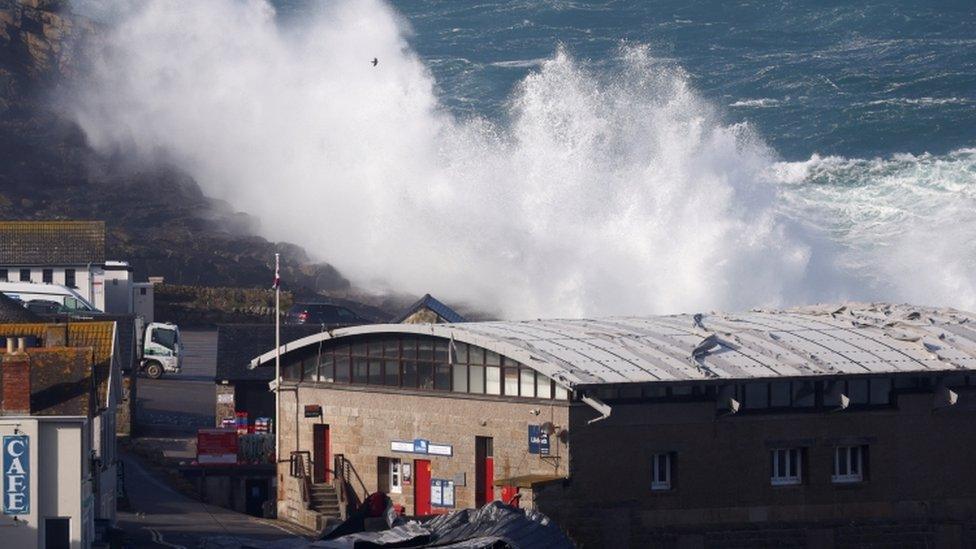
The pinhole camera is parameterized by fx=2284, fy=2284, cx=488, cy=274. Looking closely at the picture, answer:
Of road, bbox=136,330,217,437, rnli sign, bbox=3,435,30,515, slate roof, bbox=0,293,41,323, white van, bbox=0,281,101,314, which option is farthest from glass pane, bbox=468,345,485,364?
white van, bbox=0,281,101,314

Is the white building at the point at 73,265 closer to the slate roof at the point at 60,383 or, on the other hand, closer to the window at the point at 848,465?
the slate roof at the point at 60,383

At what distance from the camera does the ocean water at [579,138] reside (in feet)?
244

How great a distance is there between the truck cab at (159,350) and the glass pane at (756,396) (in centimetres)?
2169

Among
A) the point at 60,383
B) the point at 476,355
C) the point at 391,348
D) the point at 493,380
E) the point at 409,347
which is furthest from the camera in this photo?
the point at 391,348

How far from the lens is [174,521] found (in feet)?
124

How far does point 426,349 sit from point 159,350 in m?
18.3

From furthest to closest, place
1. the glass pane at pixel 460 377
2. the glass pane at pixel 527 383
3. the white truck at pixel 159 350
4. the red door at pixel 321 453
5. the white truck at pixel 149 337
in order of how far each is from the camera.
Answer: the white truck at pixel 159 350 < the white truck at pixel 149 337 < the red door at pixel 321 453 < the glass pane at pixel 460 377 < the glass pane at pixel 527 383

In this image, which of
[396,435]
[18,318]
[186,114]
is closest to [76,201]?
[186,114]

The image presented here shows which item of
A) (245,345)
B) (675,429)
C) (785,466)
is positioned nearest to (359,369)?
(675,429)

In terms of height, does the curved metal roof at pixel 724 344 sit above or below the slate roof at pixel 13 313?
below

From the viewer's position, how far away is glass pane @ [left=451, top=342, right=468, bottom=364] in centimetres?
3662

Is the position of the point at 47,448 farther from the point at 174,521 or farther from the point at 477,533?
the point at 477,533

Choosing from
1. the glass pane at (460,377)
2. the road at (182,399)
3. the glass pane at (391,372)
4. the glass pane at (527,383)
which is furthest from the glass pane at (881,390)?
the road at (182,399)

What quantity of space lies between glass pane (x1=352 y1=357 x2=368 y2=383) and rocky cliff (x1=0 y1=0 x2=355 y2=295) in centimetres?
2942
